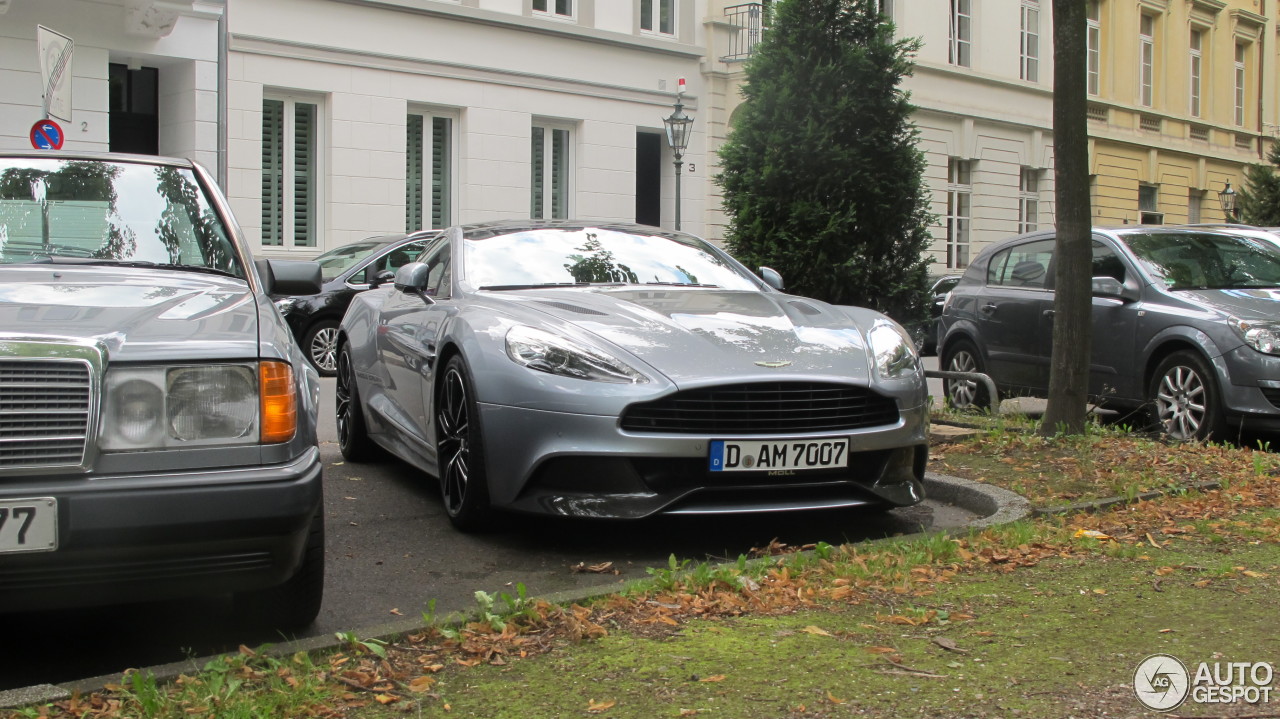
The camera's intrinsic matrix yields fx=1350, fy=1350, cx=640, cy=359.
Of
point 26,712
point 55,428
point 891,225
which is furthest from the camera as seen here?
point 891,225

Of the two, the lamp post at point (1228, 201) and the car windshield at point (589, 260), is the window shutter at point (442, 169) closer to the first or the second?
the car windshield at point (589, 260)

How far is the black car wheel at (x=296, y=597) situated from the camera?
3887 millimetres

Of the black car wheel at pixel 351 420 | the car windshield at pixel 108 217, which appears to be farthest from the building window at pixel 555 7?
the car windshield at pixel 108 217

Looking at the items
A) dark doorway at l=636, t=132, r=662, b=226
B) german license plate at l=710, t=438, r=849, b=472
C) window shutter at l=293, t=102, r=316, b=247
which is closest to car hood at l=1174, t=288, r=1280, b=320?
german license plate at l=710, t=438, r=849, b=472

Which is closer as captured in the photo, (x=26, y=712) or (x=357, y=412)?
(x=26, y=712)

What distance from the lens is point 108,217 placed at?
4.79m

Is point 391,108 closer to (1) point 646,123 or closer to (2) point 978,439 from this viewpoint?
(1) point 646,123

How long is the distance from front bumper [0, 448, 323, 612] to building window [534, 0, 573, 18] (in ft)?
71.4

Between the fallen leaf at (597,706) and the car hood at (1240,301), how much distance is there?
655cm

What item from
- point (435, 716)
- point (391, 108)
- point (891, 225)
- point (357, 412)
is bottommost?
point (435, 716)

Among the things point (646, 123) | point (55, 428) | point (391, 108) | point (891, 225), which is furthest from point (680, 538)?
point (646, 123)

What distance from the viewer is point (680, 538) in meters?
5.62

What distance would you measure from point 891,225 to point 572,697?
6786mm

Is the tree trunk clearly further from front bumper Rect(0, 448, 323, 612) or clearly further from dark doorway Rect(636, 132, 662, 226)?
dark doorway Rect(636, 132, 662, 226)
